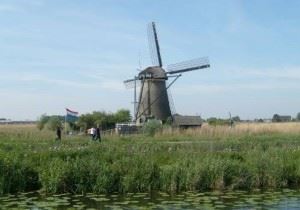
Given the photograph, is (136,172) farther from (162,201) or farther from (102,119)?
(102,119)

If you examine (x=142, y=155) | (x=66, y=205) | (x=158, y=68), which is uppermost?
(x=158, y=68)

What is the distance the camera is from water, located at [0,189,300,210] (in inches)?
545

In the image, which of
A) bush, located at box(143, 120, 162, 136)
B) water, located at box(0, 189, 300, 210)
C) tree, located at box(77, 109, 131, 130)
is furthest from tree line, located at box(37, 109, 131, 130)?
water, located at box(0, 189, 300, 210)

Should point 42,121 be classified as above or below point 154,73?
below

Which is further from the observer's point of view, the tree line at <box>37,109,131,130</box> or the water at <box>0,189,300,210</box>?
the tree line at <box>37,109,131,130</box>

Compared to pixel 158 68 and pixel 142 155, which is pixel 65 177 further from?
pixel 158 68

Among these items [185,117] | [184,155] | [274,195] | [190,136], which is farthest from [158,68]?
[274,195]

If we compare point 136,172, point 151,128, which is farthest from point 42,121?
point 136,172

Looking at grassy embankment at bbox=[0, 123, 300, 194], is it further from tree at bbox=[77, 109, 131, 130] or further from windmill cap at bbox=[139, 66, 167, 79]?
tree at bbox=[77, 109, 131, 130]

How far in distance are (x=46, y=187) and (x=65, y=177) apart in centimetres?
63

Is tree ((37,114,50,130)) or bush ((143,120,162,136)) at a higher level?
tree ((37,114,50,130))

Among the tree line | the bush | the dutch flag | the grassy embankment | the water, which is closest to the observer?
the water

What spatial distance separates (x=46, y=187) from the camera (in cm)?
1622

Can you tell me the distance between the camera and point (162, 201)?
1470 cm
